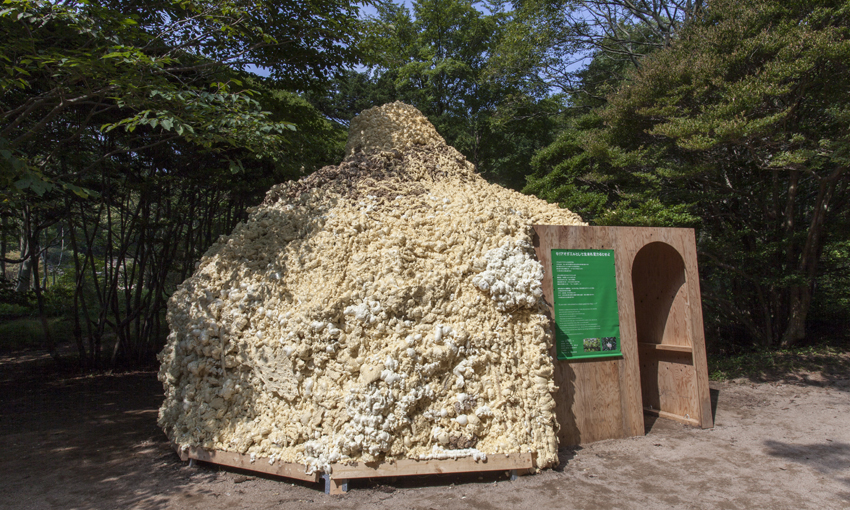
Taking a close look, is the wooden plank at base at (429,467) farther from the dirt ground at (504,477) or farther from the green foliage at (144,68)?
the green foliage at (144,68)

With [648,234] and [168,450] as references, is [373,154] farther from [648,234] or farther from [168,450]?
[168,450]

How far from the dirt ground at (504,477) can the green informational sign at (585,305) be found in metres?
0.89

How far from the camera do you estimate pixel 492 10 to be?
54.2 feet

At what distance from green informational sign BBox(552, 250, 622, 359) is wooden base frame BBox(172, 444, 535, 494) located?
114 cm

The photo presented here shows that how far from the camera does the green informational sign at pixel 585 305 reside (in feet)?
14.0

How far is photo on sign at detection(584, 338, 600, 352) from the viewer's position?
169 inches

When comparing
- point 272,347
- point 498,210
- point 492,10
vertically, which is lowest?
point 272,347

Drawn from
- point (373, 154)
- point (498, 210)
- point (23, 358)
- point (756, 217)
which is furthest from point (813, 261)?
point (23, 358)

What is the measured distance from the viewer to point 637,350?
4.61 meters

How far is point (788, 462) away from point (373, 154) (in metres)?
4.74

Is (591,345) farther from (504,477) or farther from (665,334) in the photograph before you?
(665,334)

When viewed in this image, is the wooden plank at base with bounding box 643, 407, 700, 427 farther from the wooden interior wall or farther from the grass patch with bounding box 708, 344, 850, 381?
the grass patch with bounding box 708, 344, 850, 381

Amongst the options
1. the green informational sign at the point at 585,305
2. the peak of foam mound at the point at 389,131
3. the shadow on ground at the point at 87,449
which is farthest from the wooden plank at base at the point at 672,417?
the shadow on ground at the point at 87,449

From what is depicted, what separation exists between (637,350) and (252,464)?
359cm
